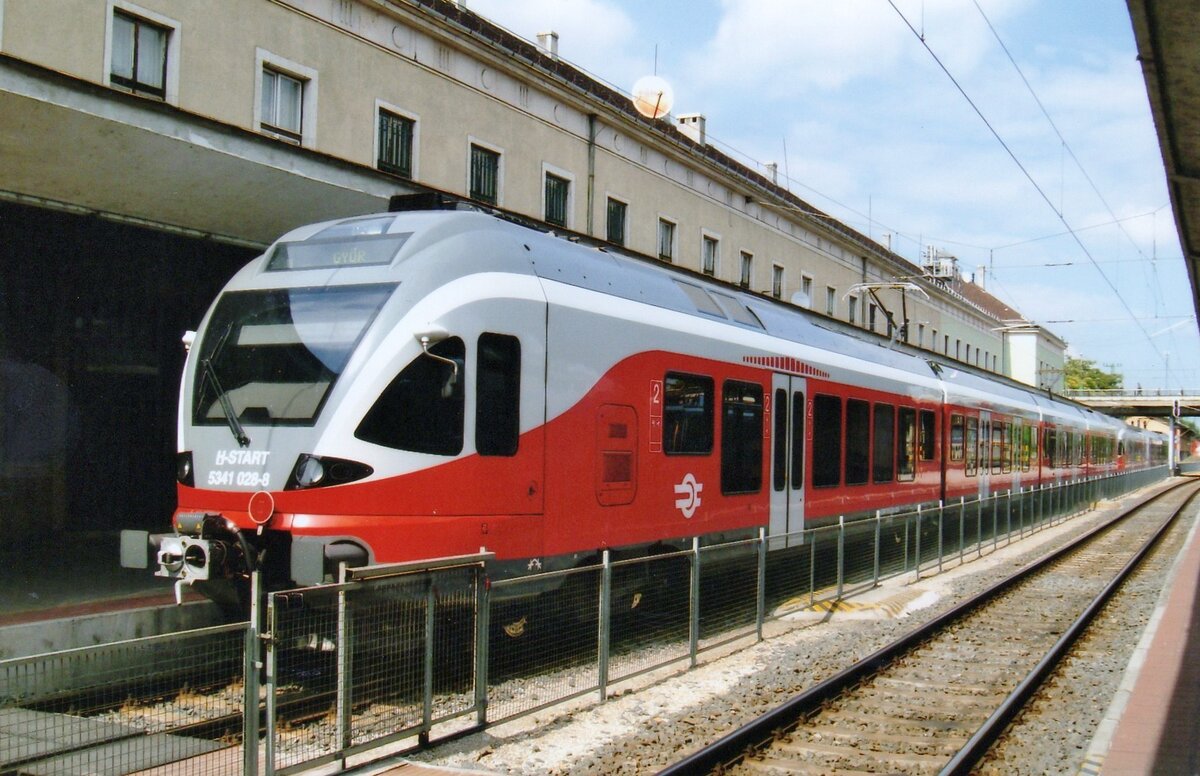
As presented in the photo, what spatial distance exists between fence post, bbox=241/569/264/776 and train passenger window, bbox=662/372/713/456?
566 centimetres

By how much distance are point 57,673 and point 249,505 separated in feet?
9.85

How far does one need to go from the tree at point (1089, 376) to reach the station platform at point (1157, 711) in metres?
111

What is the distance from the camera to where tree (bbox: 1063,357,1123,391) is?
11544 cm

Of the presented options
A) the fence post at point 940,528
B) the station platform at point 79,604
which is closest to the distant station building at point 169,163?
the station platform at point 79,604

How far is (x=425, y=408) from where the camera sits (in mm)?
8125

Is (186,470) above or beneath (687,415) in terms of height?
beneath

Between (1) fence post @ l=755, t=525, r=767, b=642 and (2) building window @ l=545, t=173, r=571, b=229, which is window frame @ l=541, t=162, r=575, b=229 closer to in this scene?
(2) building window @ l=545, t=173, r=571, b=229

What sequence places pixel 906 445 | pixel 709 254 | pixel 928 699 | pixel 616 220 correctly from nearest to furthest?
pixel 928 699
pixel 906 445
pixel 616 220
pixel 709 254

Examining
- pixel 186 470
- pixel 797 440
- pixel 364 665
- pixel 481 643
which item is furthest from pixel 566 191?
pixel 364 665

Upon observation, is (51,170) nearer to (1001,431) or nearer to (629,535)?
(629,535)

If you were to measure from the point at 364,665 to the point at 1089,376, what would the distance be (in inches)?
5023

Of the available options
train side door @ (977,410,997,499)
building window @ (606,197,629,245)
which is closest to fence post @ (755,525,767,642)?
building window @ (606,197,629,245)

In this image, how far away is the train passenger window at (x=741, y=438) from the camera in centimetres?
1230

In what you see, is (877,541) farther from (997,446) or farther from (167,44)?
(997,446)
